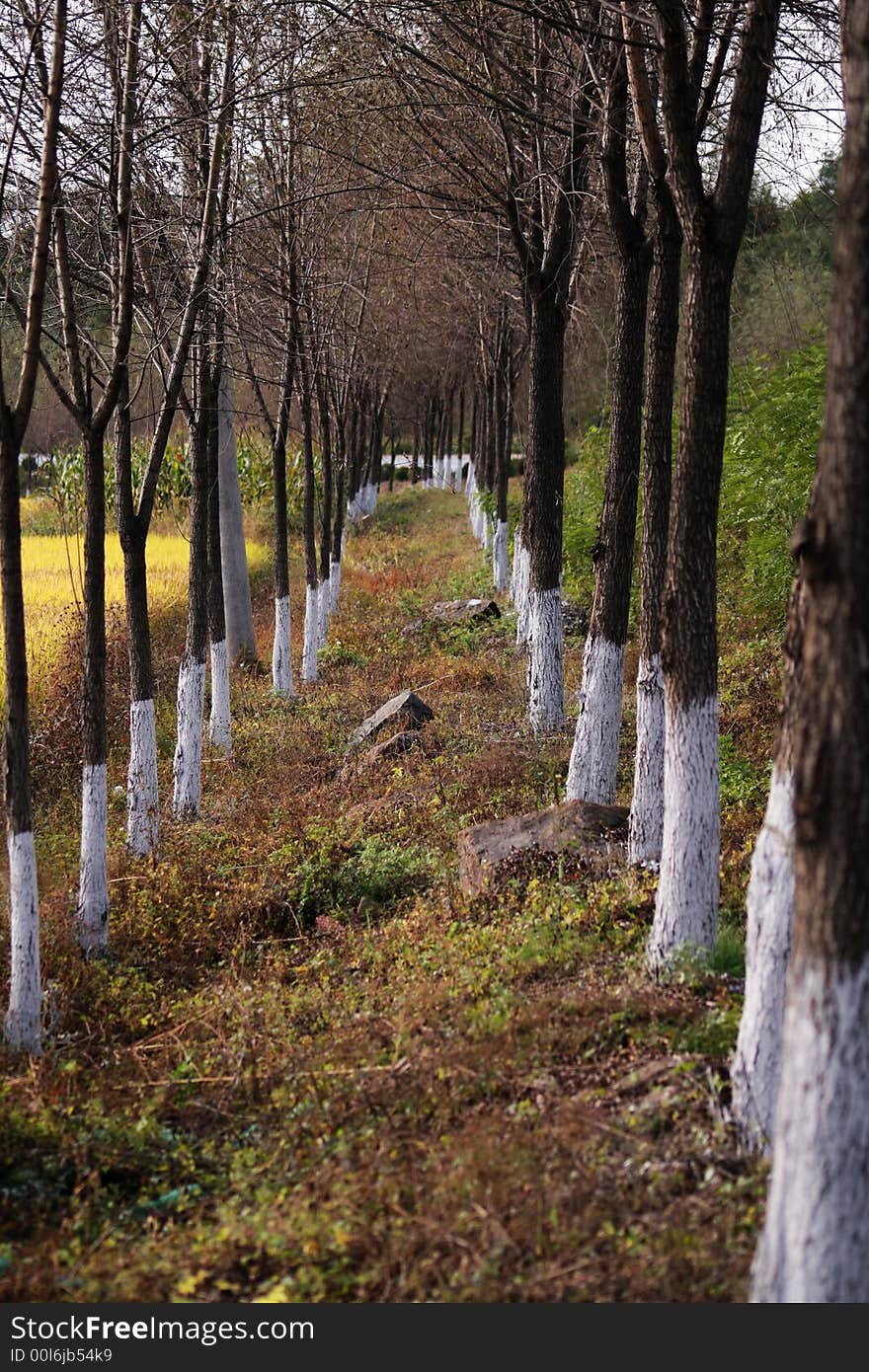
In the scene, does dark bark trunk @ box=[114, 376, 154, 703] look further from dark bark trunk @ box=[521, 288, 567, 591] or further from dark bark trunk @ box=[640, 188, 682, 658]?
dark bark trunk @ box=[521, 288, 567, 591]

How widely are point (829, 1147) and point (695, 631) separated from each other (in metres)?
3.12

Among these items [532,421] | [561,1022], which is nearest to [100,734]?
[561,1022]

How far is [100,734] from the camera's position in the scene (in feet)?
25.1

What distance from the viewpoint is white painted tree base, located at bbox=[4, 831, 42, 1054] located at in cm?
614

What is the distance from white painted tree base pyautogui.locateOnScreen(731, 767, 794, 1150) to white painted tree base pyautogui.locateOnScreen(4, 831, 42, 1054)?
11.9 ft

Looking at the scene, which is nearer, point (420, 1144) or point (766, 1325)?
point (766, 1325)

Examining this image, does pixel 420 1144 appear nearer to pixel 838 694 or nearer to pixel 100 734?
pixel 838 694

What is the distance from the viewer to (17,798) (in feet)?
20.6

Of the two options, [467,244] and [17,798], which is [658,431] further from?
[467,244]

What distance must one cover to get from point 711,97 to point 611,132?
119 centimetres

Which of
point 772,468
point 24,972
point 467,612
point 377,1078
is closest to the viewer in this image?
point 377,1078

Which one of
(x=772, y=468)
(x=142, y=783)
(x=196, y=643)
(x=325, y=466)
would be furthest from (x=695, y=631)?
(x=325, y=466)

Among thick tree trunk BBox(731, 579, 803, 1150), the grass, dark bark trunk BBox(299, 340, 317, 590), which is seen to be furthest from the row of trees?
the grass

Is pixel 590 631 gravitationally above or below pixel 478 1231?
above
